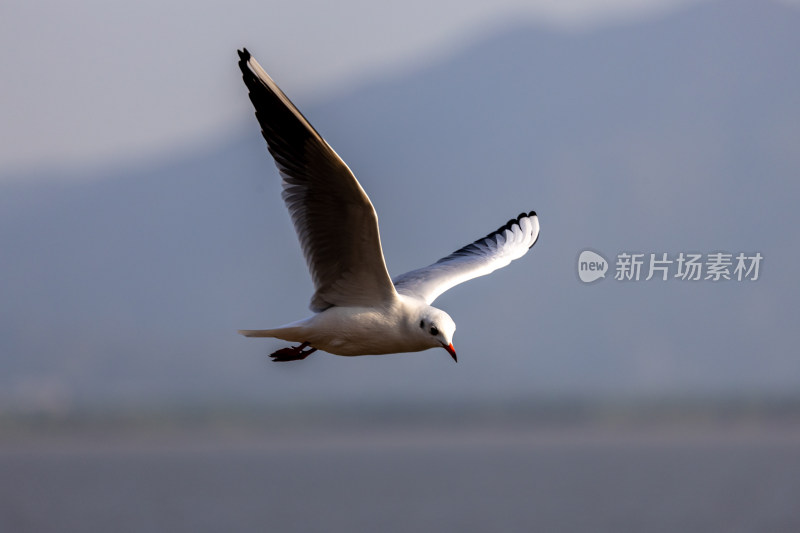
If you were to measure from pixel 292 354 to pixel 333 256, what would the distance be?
2.41 feet

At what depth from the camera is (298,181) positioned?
17.1ft

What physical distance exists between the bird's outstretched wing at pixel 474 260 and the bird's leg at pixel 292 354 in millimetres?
666

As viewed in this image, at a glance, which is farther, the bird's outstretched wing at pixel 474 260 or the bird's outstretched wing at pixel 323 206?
the bird's outstretched wing at pixel 474 260

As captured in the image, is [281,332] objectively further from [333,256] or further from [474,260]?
[474,260]

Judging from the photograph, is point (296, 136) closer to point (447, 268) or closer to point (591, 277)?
point (447, 268)

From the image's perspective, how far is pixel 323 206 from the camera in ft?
17.1

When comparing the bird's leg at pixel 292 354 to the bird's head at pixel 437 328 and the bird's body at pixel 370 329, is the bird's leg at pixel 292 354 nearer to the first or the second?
the bird's body at pixel 370 329

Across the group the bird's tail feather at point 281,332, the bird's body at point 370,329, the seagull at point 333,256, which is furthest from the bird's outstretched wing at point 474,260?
the bird's tail feather at point 281,332

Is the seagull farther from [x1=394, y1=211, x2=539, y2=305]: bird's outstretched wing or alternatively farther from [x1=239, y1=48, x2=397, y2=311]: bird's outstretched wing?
[x1=394, y1=211, x2=539, y2=305]: bird's outstretched wing

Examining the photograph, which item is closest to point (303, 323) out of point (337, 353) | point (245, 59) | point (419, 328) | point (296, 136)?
point (337, 353)

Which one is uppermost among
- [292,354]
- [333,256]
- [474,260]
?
[474,260]

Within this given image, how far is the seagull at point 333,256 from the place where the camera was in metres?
4.99

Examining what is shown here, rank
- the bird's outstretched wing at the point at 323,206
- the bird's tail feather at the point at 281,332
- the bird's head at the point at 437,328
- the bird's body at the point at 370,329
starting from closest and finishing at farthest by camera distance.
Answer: the bird's outstretched wing at the point at 323,206 → the bird's head at the point at 437,328 → the bird's body at the point at 370,329 → the bird's tail feather at the point at 281,332

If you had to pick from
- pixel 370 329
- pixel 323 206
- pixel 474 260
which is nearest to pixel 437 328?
pixel 370 329
